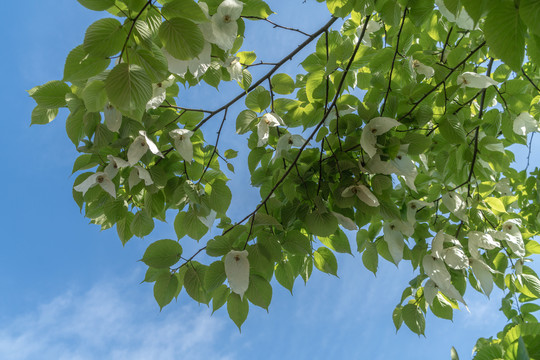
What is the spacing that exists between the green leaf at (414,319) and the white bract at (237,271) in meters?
0.75

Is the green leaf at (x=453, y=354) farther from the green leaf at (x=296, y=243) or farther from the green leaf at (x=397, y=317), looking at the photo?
the green leaf at (x=397, y=317)

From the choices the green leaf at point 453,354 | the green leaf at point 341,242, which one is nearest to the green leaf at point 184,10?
the green leaf at point 341,242

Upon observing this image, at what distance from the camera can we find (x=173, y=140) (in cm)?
115

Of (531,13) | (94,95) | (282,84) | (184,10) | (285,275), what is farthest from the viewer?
(282,84)

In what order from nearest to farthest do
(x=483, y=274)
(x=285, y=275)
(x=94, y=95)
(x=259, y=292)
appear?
(x=94, y=95) < (x=259, y=292) < (x=483, y=274) < (x=285, y=275)

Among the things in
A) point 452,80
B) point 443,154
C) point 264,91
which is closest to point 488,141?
point 443,154

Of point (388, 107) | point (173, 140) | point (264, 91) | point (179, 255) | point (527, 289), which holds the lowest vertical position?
point (527, 289)

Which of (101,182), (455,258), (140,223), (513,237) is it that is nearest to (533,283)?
(513,237)

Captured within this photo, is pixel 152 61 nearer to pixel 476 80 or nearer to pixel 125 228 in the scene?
pixel 125 228

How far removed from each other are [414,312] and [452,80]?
88cm

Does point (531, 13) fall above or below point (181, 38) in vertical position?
below

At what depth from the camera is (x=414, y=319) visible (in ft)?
4.70

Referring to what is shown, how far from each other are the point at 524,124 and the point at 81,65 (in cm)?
151

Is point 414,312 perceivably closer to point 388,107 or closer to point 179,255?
point 388,107
